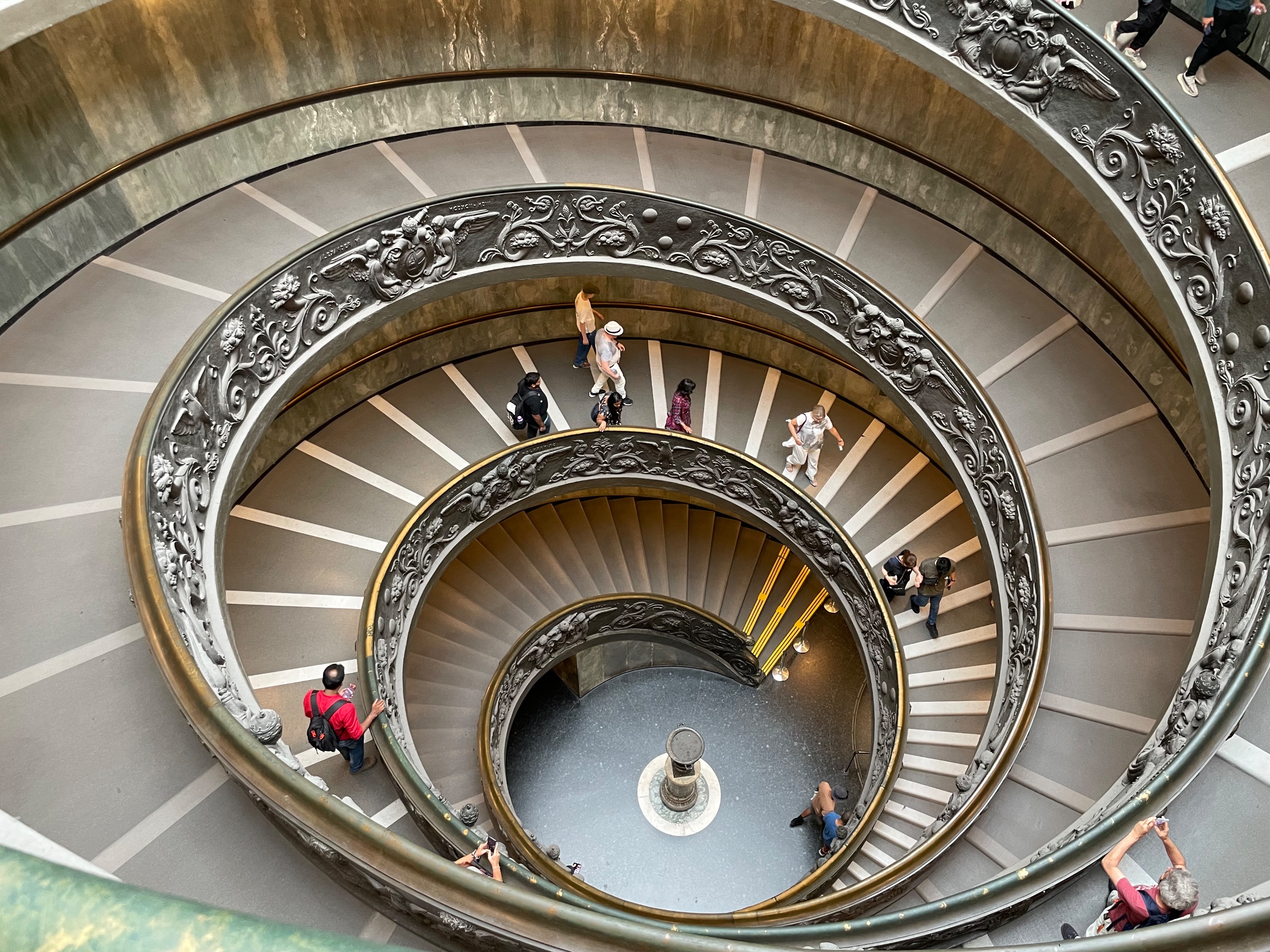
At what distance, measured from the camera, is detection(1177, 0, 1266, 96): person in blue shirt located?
7844mm

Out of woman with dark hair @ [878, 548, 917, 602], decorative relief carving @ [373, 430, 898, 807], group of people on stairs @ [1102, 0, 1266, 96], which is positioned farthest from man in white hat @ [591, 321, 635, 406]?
group of people on stairs @ [1102, 0, 1266, 96]

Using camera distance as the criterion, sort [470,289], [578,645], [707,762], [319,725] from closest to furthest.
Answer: [319,725] → [470,289] → [578,645] → [707,762]

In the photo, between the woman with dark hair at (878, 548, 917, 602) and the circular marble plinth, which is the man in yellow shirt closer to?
the woman with dark hair at (878, 548, 917, 602)

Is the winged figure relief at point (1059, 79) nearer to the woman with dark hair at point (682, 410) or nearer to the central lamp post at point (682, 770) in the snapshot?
the woman with dark hair at point (682, 410)

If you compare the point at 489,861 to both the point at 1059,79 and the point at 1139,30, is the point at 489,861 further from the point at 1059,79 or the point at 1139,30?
the point at 1139,30

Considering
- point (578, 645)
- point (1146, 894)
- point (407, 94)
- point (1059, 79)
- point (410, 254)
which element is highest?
point (407, 94)

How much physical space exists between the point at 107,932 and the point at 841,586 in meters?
11.1

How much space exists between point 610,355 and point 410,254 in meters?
3.05

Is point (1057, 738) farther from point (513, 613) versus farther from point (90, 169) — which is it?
point (90, 169)

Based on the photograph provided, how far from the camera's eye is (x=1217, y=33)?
8.10 metres

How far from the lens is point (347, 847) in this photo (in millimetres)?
3996

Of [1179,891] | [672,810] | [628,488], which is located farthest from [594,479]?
[1179,891]

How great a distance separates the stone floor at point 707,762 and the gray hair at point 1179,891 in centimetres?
879

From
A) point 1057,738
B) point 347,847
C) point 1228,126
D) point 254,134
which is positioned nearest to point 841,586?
point 1057,738
